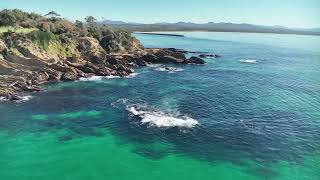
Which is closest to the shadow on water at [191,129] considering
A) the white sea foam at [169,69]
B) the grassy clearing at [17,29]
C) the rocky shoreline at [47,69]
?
the rocky shoreline at [47,69]

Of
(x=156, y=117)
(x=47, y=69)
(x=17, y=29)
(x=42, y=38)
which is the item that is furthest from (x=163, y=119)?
(x=17, y=29)

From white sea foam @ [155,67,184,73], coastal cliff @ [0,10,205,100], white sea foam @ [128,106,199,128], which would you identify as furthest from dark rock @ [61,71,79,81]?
white sea foam @ [128,106,199,128]

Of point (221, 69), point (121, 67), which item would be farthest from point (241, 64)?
point (121, 67)

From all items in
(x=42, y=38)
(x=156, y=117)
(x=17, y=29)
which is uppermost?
(x=17, y=29)

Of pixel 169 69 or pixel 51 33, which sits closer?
pixel 51 33

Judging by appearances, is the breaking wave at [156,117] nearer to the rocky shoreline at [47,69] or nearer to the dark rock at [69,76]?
the rocky shoreline at [47,69]

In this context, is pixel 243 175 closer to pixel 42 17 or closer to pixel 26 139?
pixel 26 139

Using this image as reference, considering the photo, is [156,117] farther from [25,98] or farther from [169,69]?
[169,69]
